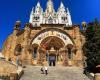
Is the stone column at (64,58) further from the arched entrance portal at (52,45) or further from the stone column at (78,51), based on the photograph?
the stone column at (78,51)

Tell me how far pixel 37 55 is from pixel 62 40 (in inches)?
211

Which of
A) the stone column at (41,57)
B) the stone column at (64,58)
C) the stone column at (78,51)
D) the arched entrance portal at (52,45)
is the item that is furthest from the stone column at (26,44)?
the stone column at (78,51)

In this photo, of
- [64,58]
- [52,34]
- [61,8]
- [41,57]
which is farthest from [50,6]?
[64,58]

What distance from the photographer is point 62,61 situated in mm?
38812

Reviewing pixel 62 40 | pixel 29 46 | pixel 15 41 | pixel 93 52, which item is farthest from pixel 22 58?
pixel 93 52

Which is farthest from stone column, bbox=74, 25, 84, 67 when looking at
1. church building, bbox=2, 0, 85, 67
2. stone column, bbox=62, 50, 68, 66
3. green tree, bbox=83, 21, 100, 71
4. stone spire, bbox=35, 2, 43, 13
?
stone spire, bbox=35, 2, 43, 13

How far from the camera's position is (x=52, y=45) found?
40188 millimetres

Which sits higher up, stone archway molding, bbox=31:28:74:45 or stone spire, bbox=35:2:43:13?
stone spire, bbox=35:2:43:13

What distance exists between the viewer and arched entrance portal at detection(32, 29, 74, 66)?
39.1m

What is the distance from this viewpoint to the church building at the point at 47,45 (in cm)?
3816

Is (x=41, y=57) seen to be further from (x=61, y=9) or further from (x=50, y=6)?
(x=50, y=6)

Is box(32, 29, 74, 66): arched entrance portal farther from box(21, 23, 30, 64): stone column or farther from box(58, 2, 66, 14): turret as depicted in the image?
box(58, 2, 66, 14): turret

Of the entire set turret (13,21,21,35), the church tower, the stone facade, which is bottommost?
the stone facade

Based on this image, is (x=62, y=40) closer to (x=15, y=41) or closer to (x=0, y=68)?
(x=15, y=41)
